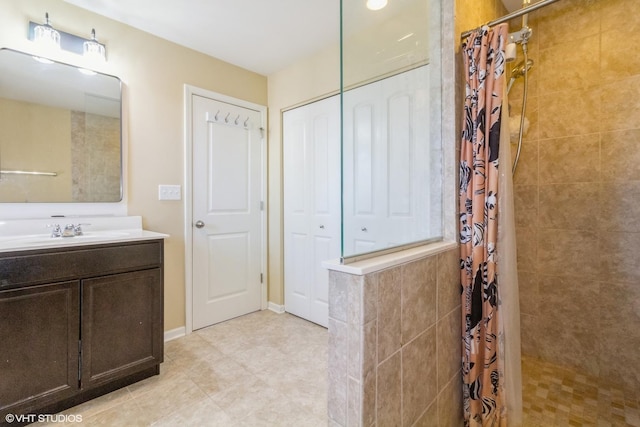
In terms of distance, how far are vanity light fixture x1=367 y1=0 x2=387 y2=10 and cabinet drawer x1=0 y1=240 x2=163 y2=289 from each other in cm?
171

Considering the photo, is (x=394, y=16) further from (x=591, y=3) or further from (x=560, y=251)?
(x=560, y=251)

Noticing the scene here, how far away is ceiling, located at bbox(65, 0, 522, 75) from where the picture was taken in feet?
6.26

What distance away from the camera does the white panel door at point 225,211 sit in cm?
252

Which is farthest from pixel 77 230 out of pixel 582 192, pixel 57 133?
pixel 582 192

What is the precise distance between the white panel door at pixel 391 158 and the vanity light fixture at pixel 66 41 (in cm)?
189

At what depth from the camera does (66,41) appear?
1.87 m

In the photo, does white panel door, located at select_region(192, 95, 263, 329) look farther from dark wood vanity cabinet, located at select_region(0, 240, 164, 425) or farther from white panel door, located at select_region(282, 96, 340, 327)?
dark wood vanity cabinet, located at select_region(0, 240, 164, 425)

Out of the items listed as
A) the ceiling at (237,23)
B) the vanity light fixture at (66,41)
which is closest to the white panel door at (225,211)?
the ceiling at (237,23)

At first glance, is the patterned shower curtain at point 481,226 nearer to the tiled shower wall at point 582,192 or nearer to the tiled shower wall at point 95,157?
the tiled shower wall at point 582,192

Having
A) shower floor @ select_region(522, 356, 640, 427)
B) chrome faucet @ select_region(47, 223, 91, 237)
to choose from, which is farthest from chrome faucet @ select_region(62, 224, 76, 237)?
shower floor @ select_region(522, 356, 640, 427)

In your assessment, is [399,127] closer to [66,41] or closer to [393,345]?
[393,345]

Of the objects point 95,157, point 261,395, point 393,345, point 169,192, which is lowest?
point 261,395

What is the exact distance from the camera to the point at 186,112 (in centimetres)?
241

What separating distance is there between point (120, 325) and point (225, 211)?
1.24 metres
